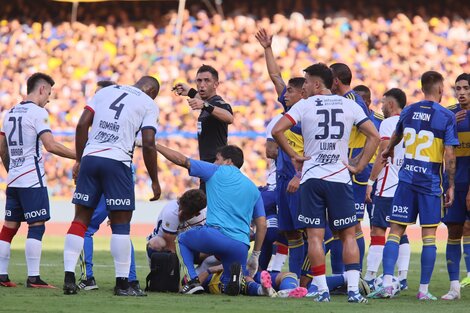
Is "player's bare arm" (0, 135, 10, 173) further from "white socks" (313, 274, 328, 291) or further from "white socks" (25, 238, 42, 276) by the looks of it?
"white socks" (313, 274, 328, 291)

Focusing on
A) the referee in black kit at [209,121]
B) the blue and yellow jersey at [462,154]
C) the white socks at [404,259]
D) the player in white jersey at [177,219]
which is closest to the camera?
the player in white jersey at [177,219]

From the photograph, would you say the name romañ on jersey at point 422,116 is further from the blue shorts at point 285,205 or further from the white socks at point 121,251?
the white socks at point 121,251

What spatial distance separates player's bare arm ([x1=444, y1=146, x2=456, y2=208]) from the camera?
10.4m

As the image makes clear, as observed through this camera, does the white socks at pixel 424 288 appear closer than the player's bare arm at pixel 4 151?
Yes

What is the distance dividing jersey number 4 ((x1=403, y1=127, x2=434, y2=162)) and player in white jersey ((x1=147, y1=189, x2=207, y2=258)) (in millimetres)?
2256

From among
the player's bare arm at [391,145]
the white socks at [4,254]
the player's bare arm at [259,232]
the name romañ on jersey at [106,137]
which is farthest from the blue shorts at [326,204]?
the white socks at [4,254]

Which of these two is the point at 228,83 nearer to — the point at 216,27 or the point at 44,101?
the point at 216,27

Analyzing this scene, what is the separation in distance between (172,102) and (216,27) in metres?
4.14

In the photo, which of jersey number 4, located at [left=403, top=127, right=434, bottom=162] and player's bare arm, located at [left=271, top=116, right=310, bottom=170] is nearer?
player's bare arm, located at [left=271, top=116, right=310, bottom=170]

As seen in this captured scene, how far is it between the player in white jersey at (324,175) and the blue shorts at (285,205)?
95 cm

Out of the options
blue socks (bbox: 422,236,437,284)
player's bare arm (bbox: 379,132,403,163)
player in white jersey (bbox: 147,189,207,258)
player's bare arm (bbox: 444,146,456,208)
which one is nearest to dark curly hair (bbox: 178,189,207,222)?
player in white jersey (bbox: 147,189,207,258)

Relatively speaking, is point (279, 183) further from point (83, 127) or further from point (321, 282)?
point (83, 127)

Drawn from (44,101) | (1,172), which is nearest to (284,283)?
(44,101)

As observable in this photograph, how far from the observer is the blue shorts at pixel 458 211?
1110cm
